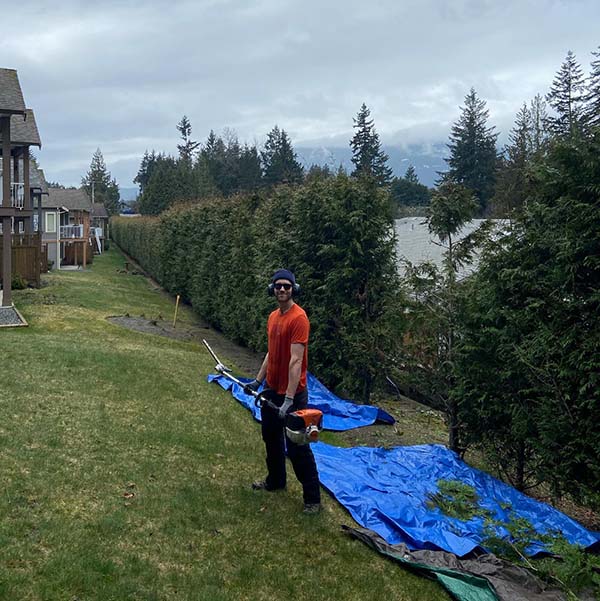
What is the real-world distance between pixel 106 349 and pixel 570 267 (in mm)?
9144

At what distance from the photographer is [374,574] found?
4855 mm

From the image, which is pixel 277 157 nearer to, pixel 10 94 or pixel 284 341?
pixel 10 94

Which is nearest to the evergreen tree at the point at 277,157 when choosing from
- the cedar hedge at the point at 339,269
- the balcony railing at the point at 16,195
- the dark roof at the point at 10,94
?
the balcony railing at the point at 16,195

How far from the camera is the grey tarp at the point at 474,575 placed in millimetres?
4562

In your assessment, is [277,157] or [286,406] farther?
[277,157]

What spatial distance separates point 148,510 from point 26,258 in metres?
19.8

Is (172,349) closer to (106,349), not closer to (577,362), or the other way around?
(106,349)

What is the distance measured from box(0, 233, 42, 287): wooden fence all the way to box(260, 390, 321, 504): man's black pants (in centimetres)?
1913

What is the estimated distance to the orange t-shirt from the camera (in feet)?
18.1

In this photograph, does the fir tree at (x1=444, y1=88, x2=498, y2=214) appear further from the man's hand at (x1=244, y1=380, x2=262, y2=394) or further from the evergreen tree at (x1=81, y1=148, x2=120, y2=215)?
the evergreen tree at (x1=81, y1=148, x2=120, y2=215)

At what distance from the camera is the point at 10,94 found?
17.0 meters

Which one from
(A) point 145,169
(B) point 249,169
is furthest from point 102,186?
(B) point 249,169

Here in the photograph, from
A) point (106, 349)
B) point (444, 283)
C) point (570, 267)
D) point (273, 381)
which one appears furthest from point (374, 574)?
point (106, 349)

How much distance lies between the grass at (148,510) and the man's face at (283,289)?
6.59 ft
